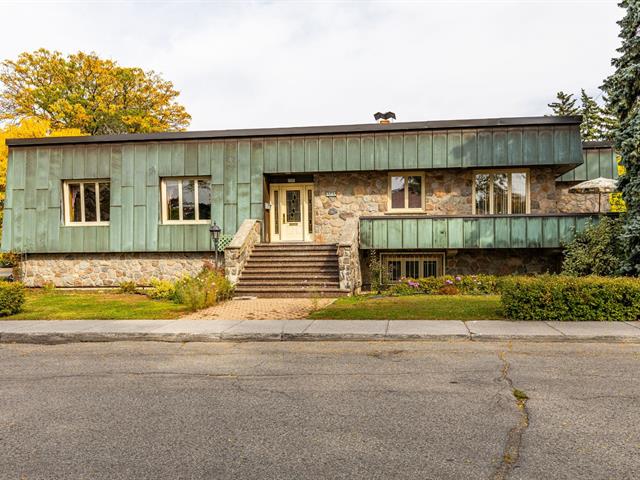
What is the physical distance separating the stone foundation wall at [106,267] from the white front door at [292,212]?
2651 mm

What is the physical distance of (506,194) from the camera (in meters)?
17.3

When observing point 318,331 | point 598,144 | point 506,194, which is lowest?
point 318,331

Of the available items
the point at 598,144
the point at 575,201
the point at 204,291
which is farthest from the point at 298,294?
the point at 598,144

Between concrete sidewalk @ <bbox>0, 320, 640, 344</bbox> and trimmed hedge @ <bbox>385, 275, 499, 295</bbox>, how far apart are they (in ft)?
16.2

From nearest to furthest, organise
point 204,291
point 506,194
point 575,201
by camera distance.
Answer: point 204,291
point 506,194
point 575,201

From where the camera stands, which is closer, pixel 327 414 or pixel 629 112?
pixel 327 414

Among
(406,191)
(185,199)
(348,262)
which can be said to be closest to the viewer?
(348,262)

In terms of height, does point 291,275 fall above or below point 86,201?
below

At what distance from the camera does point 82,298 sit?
14984 mm

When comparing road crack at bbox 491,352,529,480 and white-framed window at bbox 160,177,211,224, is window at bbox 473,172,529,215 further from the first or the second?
road crack at bbox 491,352,529,480

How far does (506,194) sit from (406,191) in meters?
3.51

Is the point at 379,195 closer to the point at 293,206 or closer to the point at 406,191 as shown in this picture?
the point at 406,191

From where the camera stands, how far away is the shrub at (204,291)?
12.2 m

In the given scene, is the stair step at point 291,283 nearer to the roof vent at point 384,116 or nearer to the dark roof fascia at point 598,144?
the roof vent at point 384,116
